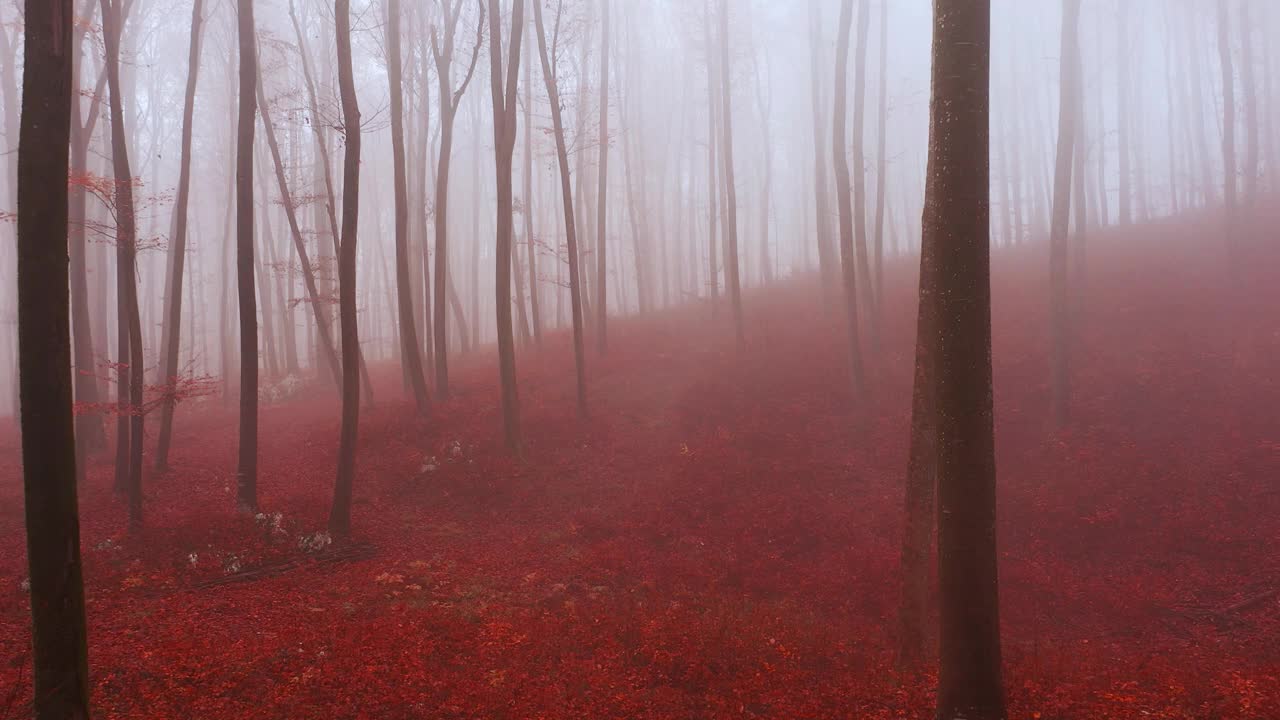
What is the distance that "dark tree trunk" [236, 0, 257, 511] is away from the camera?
36.8 feet

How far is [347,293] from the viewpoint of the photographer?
423 inches

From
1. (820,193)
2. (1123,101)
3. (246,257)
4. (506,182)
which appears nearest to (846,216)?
(506,182)

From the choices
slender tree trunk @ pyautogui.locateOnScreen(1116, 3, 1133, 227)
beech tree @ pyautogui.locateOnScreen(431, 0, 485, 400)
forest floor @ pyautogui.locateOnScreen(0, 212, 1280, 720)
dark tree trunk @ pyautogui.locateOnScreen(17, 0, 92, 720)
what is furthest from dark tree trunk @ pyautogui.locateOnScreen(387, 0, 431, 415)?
slender tree trunk @ pyautogui.locateOnScreen(1116, 3, 1133, 227)

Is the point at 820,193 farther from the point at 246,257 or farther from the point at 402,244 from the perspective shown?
the point at 246,257

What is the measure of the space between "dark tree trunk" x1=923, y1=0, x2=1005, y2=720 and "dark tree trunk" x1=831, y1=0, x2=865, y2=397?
410 inches

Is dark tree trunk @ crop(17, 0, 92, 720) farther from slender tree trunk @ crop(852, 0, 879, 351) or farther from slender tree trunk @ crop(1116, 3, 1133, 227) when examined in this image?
slender tree trunk @ crop(1116, 3, 1133, 227)

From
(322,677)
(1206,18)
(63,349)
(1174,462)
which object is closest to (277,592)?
(322,677)

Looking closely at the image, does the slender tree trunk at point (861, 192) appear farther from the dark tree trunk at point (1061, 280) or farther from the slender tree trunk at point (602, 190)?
the slender tree trunk at point (602, 190)

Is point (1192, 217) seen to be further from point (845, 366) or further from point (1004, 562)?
point (1004, 562)

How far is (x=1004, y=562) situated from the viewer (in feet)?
34.4

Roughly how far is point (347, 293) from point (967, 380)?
9660mm

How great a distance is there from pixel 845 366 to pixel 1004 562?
26.1ft

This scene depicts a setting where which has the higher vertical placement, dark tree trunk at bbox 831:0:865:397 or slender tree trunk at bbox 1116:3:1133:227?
slender tree trunk at bbox 1116:3:1133:227

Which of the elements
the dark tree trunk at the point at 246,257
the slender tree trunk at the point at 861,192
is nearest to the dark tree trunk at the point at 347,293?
the dark tree trunk at the point at 246,257
